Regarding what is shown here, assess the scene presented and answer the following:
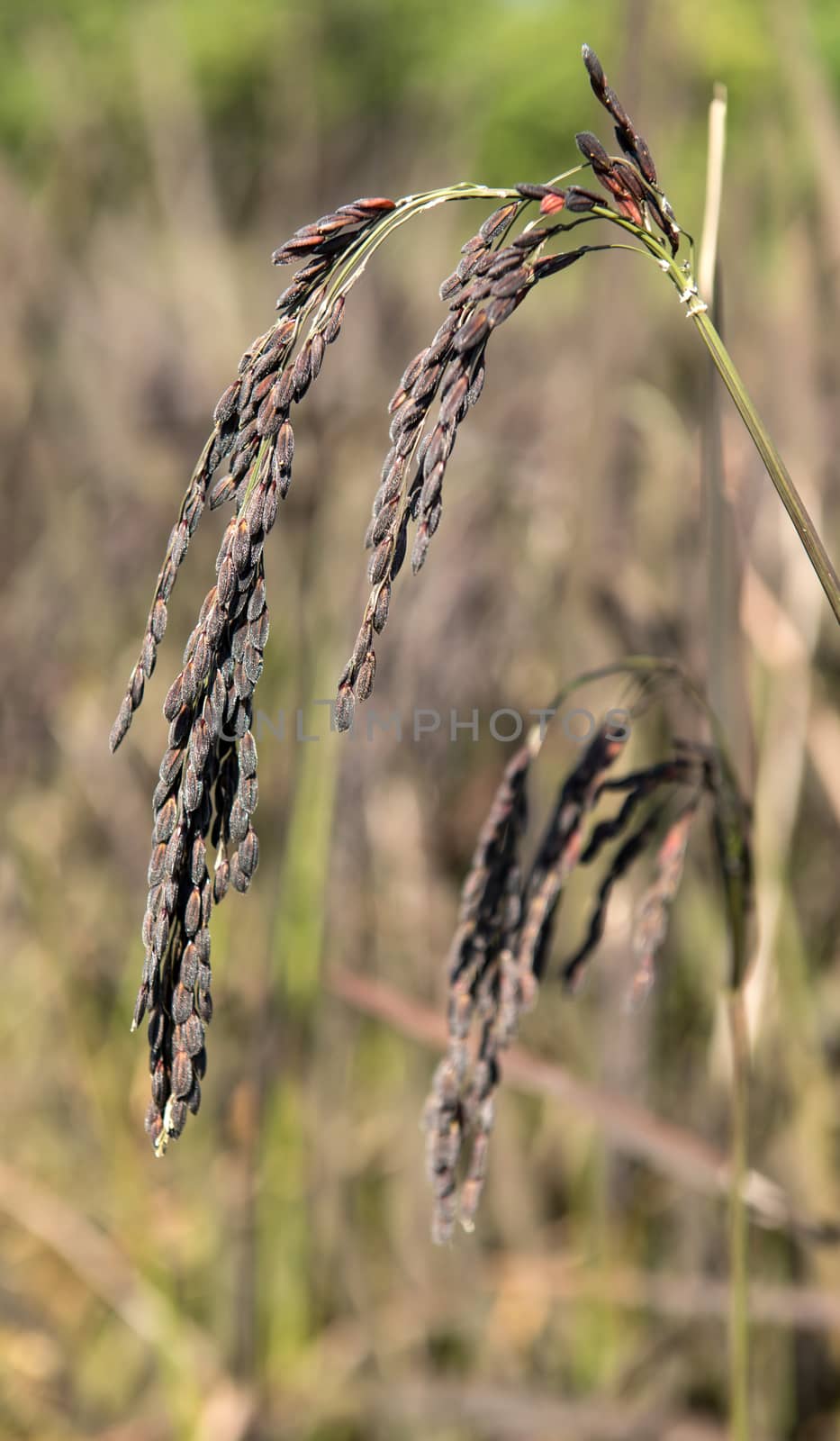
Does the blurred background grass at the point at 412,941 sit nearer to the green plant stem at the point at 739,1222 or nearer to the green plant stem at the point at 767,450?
the green plant stem at the point at 739,1222

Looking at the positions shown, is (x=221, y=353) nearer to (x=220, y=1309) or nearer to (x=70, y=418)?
(x=70, y=418)

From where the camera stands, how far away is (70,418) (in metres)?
2.14

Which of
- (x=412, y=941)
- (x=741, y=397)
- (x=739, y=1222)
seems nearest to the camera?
(x=741, y=397)

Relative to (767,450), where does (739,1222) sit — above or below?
below

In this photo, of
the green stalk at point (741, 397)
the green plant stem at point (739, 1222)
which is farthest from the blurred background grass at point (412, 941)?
the green stalk at point (741, 397)

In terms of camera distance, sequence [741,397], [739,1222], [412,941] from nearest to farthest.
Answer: [741,397] < [739,1222] < [412,941]

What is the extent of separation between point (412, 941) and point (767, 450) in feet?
2.87

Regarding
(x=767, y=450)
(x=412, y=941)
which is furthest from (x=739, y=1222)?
(x=412, y=941)

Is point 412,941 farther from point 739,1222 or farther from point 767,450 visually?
point 767,450

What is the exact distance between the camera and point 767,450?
15.0 inches

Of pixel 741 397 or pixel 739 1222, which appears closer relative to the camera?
pixel 741 397

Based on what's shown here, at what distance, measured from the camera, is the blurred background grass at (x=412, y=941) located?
0.98m

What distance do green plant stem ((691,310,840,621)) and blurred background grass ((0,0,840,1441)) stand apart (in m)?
0.33

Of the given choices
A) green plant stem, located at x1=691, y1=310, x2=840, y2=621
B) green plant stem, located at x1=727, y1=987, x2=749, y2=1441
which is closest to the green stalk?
green plant stem, located at x1=691, y1=310, x2=840, y2=621
